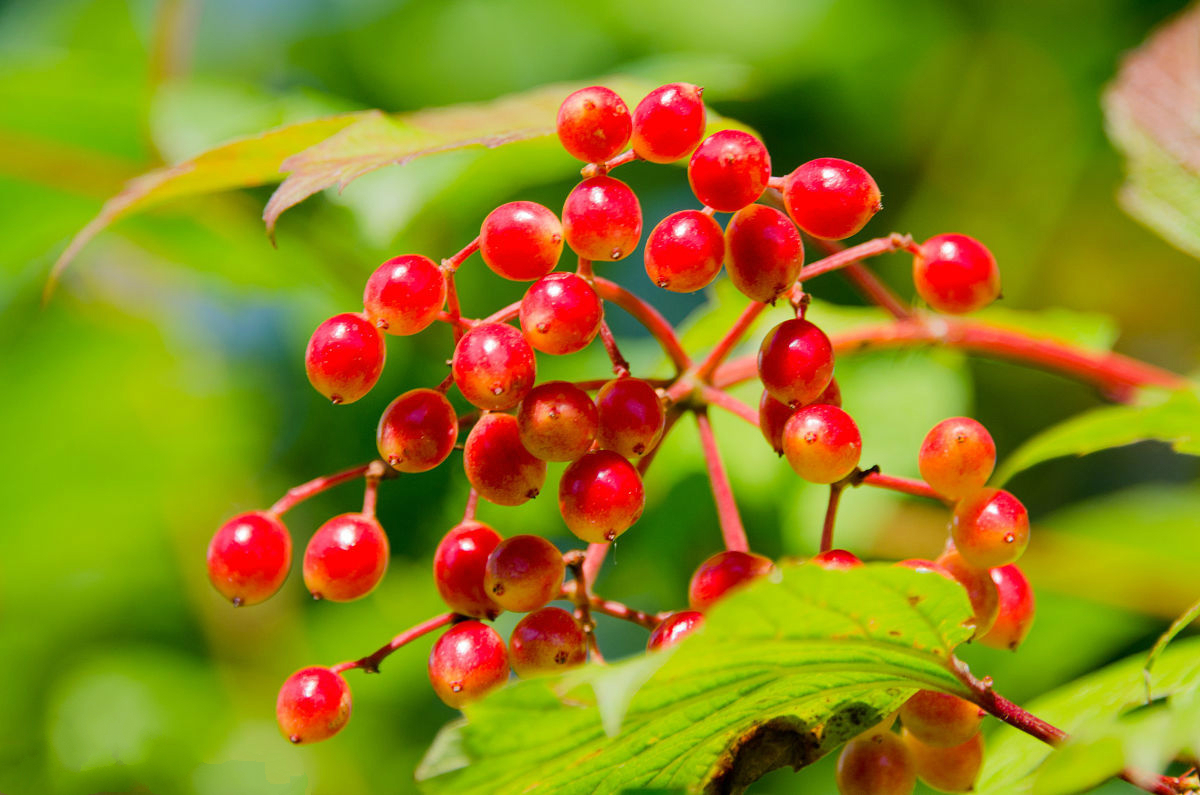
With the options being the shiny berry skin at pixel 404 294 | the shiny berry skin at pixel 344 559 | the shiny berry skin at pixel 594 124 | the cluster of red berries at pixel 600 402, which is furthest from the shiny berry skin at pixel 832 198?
the shiny berry skin at pixel 344 559

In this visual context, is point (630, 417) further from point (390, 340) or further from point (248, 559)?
point (390, 340)

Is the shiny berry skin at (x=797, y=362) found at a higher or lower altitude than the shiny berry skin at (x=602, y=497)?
higher

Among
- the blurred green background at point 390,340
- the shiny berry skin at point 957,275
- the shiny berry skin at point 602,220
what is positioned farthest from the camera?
the blurred green background at point 390,340

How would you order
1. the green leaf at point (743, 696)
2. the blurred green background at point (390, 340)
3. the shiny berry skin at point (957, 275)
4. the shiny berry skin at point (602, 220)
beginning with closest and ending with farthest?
the green leaf at point (743, 696) → the shiny berry skin at point (602, 220) → the shiny berry skin at point (957, 275) → the blurred green background at point (390, 340)

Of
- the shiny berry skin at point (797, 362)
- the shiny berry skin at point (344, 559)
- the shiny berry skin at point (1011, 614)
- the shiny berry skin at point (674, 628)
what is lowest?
the shiny berry skin at point (1011, 614)

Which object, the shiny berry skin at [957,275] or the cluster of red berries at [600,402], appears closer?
the cluster of red berries at [600,402]

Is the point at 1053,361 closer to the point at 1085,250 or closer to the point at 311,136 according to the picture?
the point at 311,136

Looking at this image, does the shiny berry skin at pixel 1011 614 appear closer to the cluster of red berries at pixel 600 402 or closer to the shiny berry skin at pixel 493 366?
the cluster of red berries at pixel 600 402
